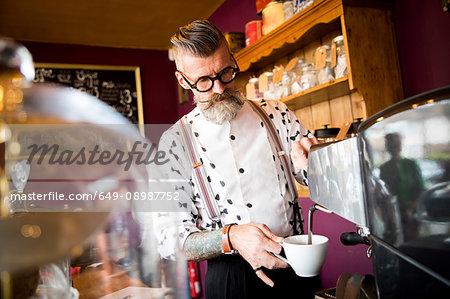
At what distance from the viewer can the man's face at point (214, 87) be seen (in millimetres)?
1102

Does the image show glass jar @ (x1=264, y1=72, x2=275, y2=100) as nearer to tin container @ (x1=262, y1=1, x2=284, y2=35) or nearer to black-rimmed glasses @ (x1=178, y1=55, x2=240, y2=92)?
tin container @ (x1=262, y1=1, x2=284, y2=35)

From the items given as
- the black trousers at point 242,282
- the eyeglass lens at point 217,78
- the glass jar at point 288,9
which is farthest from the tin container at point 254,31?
the black trousers at point 242,282

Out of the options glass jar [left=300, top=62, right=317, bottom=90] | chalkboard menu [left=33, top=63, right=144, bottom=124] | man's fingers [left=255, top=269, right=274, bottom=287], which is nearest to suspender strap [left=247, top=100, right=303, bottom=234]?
man's fingers [left=255, top=269, right=274, bottom=287]

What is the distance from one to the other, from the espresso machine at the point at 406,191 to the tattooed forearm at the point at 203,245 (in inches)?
21.4

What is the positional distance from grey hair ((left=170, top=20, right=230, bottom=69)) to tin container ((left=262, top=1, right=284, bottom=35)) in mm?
1056

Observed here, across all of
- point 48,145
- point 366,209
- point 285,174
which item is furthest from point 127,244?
point 366,209

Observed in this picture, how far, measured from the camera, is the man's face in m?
1.10

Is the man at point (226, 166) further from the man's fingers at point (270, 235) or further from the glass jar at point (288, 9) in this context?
the glass jar at point (288, 9)

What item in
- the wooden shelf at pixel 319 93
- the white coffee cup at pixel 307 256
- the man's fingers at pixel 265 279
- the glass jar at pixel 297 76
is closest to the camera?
the white coffee cup at pixel 307 256

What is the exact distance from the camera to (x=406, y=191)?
0.36 meters

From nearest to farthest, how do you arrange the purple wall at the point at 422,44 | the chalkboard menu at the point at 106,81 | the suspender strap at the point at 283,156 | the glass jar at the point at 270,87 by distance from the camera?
the suspender strap at the point at 283,156 → the purple wall at the point at 422,44 → the glass jar at the point at 270,87 → the chalkboard menu at the point at 106,81

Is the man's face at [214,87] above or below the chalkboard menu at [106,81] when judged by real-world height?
below

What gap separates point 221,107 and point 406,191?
84cm

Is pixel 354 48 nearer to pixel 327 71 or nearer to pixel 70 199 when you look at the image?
pixel 327 71
